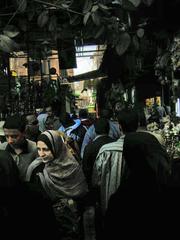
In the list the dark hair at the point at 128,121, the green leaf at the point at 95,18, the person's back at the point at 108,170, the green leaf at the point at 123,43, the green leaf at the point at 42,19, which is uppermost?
the green leaf at the point at 42,19

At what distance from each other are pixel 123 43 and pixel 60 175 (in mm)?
2139

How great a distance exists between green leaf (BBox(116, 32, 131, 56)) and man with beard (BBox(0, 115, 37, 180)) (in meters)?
2.59

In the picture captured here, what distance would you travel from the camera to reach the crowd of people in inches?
121

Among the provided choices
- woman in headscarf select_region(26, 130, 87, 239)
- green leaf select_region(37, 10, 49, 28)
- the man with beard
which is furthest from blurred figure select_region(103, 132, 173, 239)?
the man with beard

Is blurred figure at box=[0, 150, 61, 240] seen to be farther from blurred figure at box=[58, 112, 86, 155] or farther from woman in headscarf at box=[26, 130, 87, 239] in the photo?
blurred figure at box=[58, 112, 86, 155]

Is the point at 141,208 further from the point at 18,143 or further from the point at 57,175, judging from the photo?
the point at 18,143

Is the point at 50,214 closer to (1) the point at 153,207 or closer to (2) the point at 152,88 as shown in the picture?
(1) the point at 153,207

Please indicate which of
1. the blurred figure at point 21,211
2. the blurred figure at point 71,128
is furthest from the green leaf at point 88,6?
the blurred figure at point 71,128

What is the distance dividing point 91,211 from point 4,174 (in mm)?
1679

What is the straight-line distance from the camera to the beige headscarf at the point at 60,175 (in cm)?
475

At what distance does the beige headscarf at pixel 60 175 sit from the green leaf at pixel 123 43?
6.49 ft

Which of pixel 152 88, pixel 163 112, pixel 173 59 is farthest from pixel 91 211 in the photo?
pixel 152 88

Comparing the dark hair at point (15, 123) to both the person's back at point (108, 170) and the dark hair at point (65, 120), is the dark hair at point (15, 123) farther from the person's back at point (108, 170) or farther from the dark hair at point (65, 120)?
the dark hair at point (65, 120)

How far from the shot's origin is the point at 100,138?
6.66m
